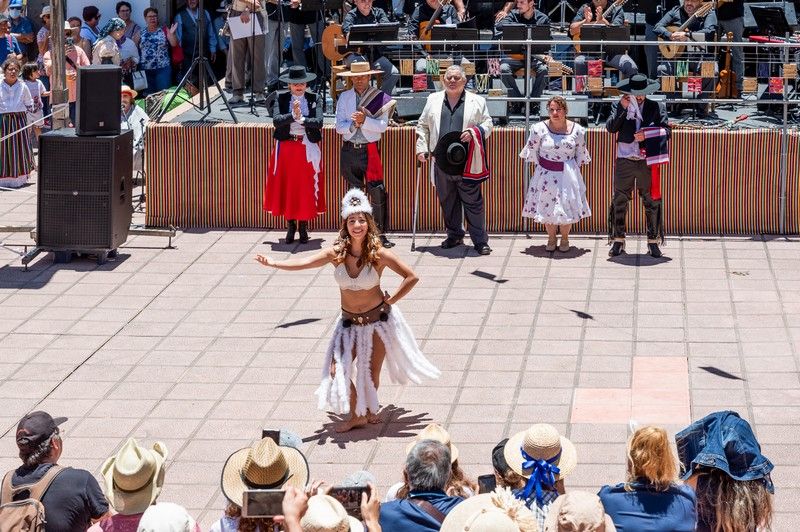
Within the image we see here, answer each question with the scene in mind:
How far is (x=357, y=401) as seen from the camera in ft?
33.2

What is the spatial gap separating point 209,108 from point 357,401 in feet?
22.4

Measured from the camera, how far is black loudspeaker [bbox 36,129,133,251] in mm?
14320

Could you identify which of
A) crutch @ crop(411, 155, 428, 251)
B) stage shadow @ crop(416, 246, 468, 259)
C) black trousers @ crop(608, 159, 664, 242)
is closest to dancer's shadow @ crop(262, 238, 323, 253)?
crutch @ crop(411, 155, 428, 251)

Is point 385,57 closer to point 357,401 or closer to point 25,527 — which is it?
point 357,401

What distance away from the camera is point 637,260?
14.2m

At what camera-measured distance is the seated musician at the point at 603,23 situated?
16.5m

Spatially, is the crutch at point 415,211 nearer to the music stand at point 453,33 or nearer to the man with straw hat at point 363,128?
the man with straw hat at point 363,128

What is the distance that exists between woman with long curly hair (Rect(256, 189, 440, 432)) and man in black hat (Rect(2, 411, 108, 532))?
2.96 m

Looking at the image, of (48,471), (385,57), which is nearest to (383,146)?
(385,57)

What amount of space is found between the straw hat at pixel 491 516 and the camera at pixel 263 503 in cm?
63

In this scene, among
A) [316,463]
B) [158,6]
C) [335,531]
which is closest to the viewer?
[335,531]

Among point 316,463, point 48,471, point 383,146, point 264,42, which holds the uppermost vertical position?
point 264,42

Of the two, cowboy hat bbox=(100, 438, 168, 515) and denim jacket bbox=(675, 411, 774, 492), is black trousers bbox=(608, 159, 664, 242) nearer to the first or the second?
denim jacket bbox=(675, 411, 774, 492)

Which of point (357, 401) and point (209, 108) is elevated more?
point (209, 108)
